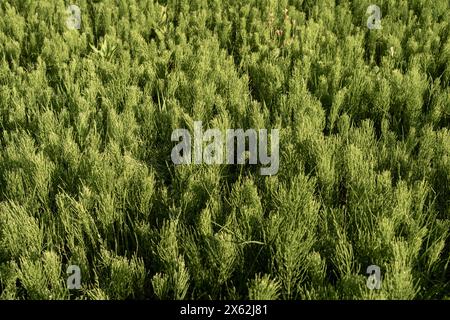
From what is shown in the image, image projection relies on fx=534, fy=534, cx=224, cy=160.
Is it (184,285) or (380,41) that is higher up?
(380,41)

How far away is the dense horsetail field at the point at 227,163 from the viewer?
5.99ft

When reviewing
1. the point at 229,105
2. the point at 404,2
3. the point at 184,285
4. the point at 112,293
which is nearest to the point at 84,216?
the point at 112,293

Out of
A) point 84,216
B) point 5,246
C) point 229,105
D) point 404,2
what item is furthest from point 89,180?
point 404,2

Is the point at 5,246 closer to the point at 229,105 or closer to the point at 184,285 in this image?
the point at 184,285

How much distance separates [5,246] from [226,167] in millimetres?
970

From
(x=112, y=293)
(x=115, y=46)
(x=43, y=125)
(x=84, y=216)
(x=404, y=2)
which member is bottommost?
(x=112, y=293)

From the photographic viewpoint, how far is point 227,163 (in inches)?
93.0

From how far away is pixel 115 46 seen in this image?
357 cm

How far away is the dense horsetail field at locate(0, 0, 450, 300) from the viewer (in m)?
1.83

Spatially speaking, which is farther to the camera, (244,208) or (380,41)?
(380,41)

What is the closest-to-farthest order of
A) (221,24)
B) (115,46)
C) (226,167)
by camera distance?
(226,167) → (115,46) → (221,24)

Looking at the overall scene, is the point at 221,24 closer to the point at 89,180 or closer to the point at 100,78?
the point at 100,78

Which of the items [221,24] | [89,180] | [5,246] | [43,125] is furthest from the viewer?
[221,24]

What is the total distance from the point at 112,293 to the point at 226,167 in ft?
2.69
